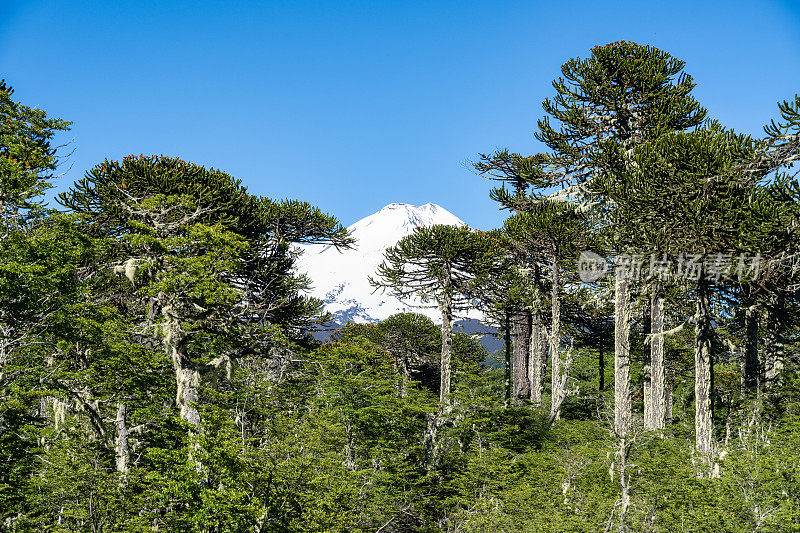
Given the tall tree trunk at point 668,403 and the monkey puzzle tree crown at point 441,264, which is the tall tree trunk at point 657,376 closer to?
the monkey puzzle tree crown at point 441,264

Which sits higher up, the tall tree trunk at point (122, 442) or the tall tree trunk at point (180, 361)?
the tall tree trunk at point (180, 361)

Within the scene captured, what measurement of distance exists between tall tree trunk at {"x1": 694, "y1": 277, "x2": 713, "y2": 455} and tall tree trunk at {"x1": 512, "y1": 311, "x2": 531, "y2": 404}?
12.4 meters

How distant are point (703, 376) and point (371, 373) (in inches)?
401

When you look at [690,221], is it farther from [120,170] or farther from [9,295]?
[120,170]

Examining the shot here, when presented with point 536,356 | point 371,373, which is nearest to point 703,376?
point 371,373

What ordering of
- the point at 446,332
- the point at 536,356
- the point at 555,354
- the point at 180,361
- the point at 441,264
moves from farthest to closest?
the point at 536,356, the point at 446,332, the point at 441,264, the point at 555,354, the point at 180,361

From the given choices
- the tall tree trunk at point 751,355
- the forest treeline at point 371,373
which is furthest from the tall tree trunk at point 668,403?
the tall tree trunk at point 751,355

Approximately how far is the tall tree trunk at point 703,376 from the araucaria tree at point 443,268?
1072 cm

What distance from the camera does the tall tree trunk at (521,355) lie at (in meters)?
27.5

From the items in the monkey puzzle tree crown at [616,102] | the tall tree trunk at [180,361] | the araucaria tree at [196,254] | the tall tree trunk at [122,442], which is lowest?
the tall tree trunk at [122,442]

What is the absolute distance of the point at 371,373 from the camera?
60.4ft

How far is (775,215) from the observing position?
1144 cm

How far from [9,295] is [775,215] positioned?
1651 cm

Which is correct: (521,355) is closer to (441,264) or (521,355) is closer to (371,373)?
(441,264)
